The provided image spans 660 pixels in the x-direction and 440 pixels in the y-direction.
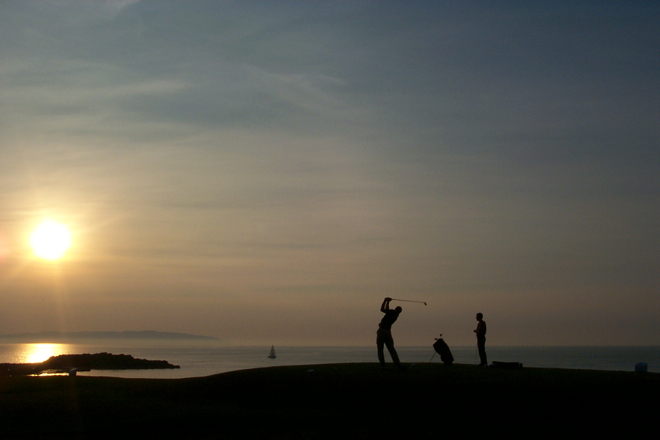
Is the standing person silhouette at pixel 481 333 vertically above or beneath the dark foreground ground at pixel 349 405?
above

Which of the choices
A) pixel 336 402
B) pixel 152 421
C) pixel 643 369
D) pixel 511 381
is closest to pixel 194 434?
pixel 152 421

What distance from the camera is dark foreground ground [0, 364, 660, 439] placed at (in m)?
14.7

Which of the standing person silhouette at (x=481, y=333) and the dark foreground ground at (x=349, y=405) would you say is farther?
the standing person silhouette at (x=481, y=333)

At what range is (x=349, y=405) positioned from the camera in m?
17.5

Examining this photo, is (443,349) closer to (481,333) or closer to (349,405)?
(481,333)

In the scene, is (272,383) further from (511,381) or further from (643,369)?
(643,369)

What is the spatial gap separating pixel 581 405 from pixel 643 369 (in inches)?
309

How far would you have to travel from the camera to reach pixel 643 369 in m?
22.6

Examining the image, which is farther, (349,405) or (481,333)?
(481,333)

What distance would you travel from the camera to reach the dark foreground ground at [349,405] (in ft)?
48.1

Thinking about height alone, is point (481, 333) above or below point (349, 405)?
above

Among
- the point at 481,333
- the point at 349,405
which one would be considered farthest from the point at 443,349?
the point at 349,405

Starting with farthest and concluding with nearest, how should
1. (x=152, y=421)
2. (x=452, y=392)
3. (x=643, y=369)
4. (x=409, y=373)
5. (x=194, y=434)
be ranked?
(x=643, y=369) < (x=409, y=373) < (x=452, y=392) < (x=152, y=421) < (x=194, y=434)

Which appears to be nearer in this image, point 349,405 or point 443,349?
point 349,405
